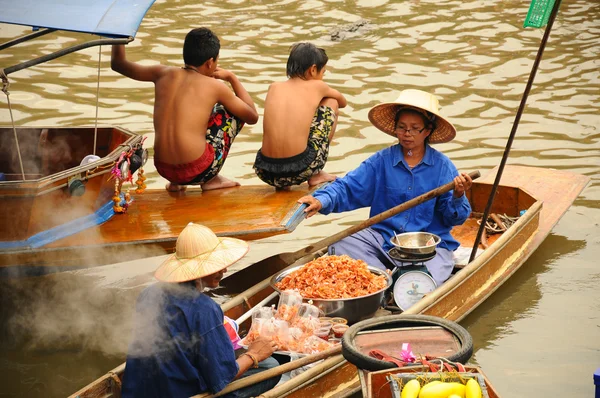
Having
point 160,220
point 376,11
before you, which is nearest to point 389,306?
point 160,220

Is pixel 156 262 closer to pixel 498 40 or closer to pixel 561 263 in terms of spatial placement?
pixel 561 263

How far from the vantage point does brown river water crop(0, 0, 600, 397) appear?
5.62 meters

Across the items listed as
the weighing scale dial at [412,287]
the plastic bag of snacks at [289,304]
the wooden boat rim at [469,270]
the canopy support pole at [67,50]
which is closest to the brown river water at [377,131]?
the wooden boat rim at [469,270]

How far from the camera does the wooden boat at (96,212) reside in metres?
5.04

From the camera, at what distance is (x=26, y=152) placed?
6.48 m

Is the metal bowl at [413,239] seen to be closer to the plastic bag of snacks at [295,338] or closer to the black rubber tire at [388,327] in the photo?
the plastic bag of snacks at [295,338]

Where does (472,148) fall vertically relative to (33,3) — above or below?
below

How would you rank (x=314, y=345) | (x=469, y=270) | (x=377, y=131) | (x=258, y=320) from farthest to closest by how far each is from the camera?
1. (x=377, y=131)
2. (x=469, y=270)
3. (x=258, y=320)
4. (x=314, y=345)

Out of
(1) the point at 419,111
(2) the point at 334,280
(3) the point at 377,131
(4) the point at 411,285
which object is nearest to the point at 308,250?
(2) the point at 334,280

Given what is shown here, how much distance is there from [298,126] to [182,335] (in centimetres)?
296

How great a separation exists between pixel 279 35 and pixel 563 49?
14.9 feet

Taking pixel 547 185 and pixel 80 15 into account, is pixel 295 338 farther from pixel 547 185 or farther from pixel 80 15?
pixel 547 185

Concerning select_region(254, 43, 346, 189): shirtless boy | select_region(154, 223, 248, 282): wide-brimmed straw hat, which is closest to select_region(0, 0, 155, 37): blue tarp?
select_region(254, 43, 346, 189): shirtless boy

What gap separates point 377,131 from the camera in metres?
10.2
